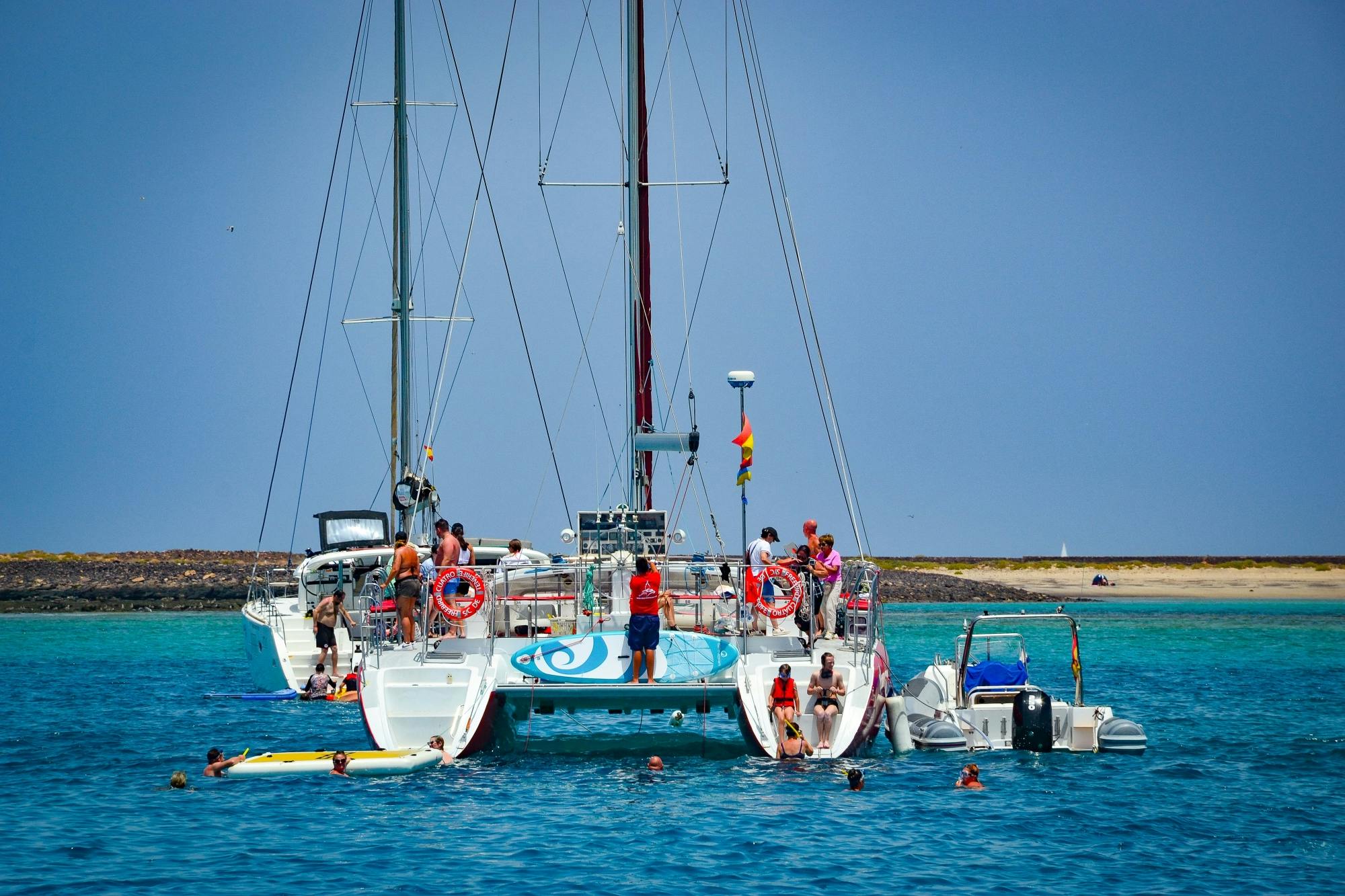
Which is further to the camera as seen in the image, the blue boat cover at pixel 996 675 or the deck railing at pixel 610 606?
the blue boat cover at pixel 996 675

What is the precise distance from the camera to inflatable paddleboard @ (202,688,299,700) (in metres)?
27.8

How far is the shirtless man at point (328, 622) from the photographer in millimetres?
27484

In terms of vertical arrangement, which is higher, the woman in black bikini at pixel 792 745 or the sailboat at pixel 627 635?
the sailboat at pixel 627 635

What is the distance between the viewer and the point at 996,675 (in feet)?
70.2

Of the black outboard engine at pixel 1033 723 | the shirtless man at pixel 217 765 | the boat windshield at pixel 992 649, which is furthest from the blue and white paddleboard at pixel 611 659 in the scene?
the black outboard engine at pixel 1033 723

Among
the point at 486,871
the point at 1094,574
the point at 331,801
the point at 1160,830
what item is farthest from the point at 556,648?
the point at 1094,574

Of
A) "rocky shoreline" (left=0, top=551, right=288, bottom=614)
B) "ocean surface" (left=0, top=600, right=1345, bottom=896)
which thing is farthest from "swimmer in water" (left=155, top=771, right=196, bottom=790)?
"rocky shoreline" (left=0, top=551, right=288, bottom=614)

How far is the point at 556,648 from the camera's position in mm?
18453

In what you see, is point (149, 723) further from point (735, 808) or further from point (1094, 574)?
point (1094, 574)

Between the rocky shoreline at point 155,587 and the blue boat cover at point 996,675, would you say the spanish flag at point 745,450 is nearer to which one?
the blue boat cover at point 996,675

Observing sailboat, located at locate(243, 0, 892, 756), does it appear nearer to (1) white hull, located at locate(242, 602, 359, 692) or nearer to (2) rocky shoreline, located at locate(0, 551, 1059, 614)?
(1) white hull, located at locate(242, 602, 359, 692)

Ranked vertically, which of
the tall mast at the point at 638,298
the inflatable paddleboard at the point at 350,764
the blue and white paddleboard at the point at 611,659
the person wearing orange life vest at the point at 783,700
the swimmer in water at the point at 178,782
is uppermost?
the tall mast at the point at 638,298

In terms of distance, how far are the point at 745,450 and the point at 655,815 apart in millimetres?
8413

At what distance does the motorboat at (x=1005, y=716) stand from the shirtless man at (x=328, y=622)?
11812 millimetres
